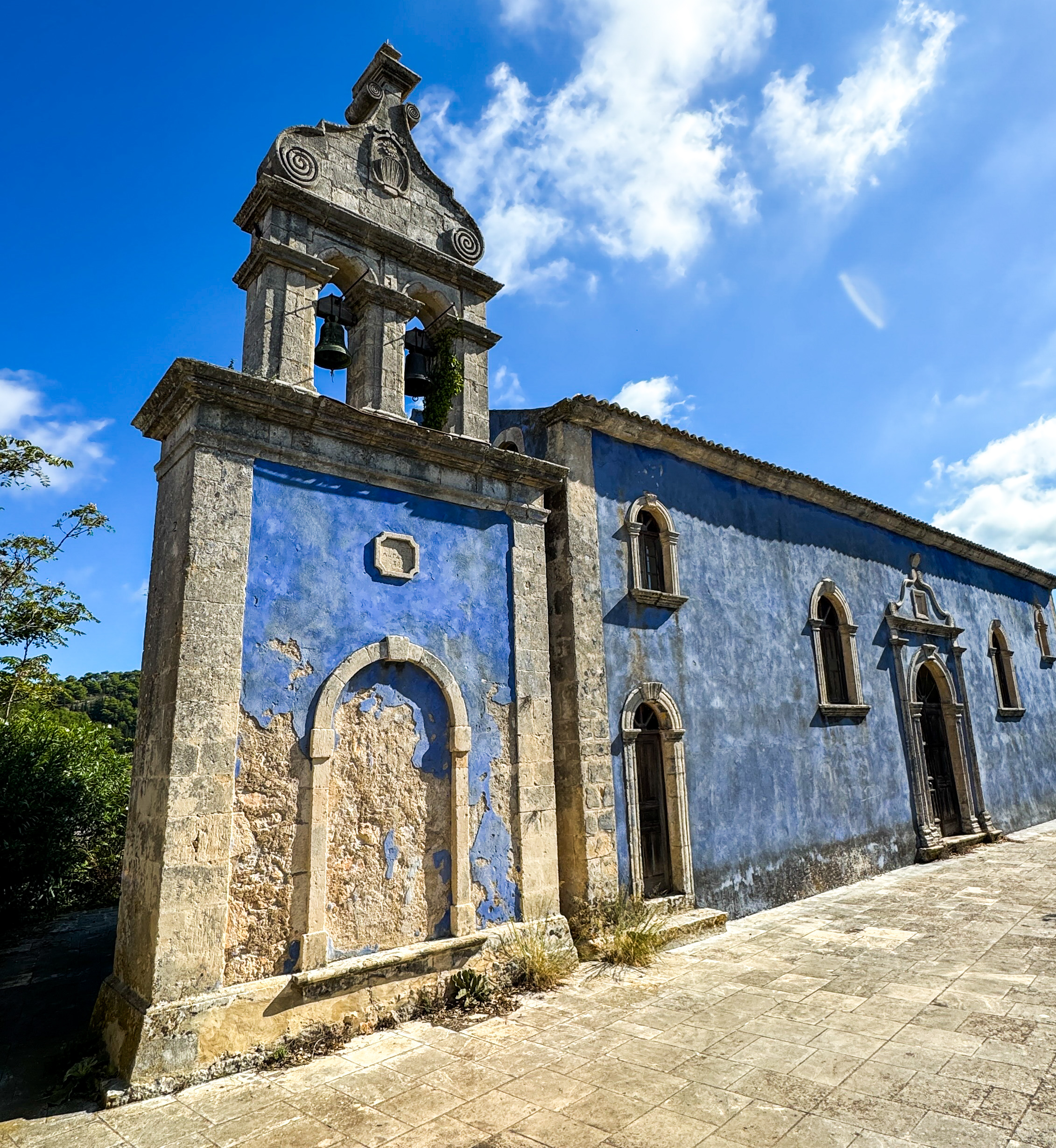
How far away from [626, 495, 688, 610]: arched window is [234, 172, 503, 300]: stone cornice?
3.04 metres

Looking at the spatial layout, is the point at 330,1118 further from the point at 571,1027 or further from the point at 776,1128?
the point at 776,1128

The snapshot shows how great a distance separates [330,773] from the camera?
5520 mm

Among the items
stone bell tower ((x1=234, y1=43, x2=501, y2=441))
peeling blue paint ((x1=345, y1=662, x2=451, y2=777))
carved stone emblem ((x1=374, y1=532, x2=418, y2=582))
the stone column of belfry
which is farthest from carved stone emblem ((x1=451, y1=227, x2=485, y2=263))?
peeling blue paint ((x1=345, y1=662, x2=451, y2=777))

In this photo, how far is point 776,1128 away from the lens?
12.3ft

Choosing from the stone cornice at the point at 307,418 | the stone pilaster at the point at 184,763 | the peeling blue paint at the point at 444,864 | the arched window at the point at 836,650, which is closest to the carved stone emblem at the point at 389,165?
the stone cornice at the point at 307,418

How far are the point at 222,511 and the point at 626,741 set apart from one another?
466 cm

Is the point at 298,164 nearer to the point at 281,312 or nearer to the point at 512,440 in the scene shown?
the point at 281,312

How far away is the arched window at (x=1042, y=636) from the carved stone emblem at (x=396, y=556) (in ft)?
56.6

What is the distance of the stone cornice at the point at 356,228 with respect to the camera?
6199mm

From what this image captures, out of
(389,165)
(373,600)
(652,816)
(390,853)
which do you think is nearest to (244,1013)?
(390,853)

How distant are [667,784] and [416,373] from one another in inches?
202

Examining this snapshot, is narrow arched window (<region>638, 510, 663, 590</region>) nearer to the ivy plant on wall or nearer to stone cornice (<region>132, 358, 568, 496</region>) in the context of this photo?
stone cornice (<region>132, 358, 568, 496</region>)

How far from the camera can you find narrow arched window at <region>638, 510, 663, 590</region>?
8.77 metres

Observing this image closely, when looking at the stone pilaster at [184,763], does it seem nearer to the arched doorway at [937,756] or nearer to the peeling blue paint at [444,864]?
the peeling blue paint at [444,864]
